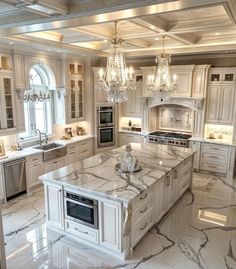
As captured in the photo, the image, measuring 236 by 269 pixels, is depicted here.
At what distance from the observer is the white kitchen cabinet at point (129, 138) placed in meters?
7.67

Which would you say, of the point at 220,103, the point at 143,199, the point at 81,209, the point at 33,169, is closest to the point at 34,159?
the point at 33,169

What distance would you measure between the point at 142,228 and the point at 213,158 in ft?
11.7

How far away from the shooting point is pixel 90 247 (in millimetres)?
3660

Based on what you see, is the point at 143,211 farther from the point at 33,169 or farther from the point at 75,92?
the point at 75,92

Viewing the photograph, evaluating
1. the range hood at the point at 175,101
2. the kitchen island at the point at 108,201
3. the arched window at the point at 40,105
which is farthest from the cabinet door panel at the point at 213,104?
the arched window at the point at 40,105

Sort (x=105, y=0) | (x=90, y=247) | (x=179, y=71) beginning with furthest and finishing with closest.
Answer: (x=179, y=71) < (x=90, y=247) < (x=105, y=0)

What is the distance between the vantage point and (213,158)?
21.4 ft

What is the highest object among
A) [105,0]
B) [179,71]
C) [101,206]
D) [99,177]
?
[105,0]

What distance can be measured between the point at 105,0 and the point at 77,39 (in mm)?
2697

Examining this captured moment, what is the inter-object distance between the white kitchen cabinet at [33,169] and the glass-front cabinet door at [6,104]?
812 mm

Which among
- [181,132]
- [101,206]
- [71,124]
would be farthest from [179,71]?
[101,206]

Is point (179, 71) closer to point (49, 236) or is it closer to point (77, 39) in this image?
point (77, 39)

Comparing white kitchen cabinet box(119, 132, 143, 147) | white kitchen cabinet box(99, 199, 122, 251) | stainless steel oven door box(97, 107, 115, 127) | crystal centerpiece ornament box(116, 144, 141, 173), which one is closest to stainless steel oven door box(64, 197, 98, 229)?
white kitchen cabinet box(99, 199, 122, 251)

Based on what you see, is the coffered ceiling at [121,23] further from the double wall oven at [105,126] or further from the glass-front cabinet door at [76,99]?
the double wall oven at [105,126]
